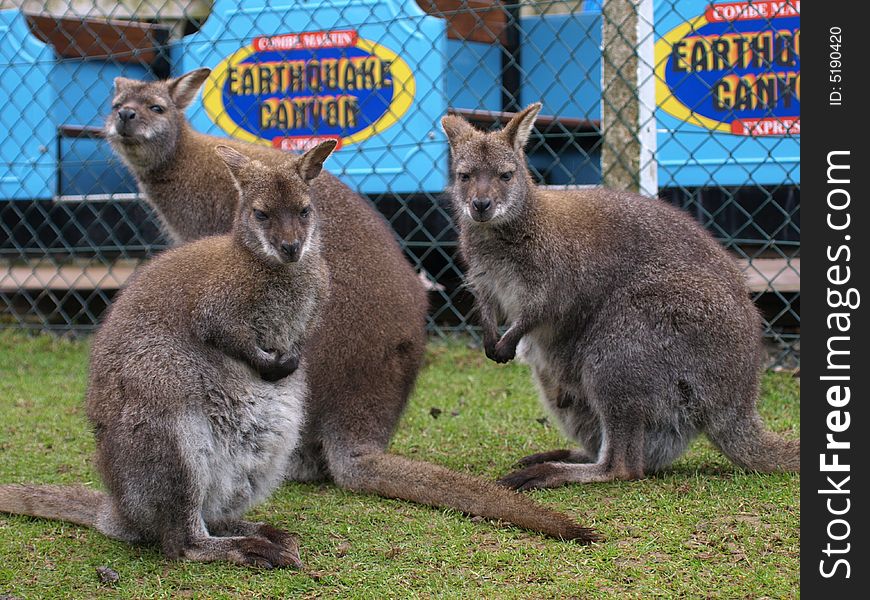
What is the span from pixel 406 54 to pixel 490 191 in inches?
115

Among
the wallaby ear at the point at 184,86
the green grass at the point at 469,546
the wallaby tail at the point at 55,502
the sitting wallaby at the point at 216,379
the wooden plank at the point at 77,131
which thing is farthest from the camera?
the wooden plank at the point at 77,131

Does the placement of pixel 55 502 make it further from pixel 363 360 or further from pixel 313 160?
pixel 313 160

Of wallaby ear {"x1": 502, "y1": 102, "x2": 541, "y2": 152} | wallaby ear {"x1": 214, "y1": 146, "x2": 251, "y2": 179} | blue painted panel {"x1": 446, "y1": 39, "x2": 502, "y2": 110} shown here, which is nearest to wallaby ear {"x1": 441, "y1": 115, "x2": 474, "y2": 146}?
wallaby ear {"x1": 502, "y1": 102, "x2": 541, "y2": 152}

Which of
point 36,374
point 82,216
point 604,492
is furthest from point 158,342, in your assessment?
point 82,216

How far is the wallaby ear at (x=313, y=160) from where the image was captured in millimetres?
3471

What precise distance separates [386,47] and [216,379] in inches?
153

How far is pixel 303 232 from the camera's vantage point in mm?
3414

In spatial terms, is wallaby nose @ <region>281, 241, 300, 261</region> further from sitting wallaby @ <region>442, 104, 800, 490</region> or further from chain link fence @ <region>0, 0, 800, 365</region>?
chain link fence @ <region>0, 0, 800, 365</region>

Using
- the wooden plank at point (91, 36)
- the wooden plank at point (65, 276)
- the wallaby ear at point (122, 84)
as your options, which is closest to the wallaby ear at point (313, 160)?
the wallaby ear at point (122, 84)

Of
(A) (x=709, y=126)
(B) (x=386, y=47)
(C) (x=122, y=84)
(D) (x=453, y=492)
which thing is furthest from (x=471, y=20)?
(D) (x=453, y=492)

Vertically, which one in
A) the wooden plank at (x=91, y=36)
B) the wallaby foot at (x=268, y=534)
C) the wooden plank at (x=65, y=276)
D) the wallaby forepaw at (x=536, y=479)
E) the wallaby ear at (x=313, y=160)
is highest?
the wallaby ear at (x=313, y=160)

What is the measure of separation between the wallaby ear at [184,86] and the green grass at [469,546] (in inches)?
69.9

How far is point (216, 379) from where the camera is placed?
11.0 feet

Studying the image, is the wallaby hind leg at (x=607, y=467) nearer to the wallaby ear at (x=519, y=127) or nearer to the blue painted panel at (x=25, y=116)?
the wallaby ear at (x=519, y=127)
